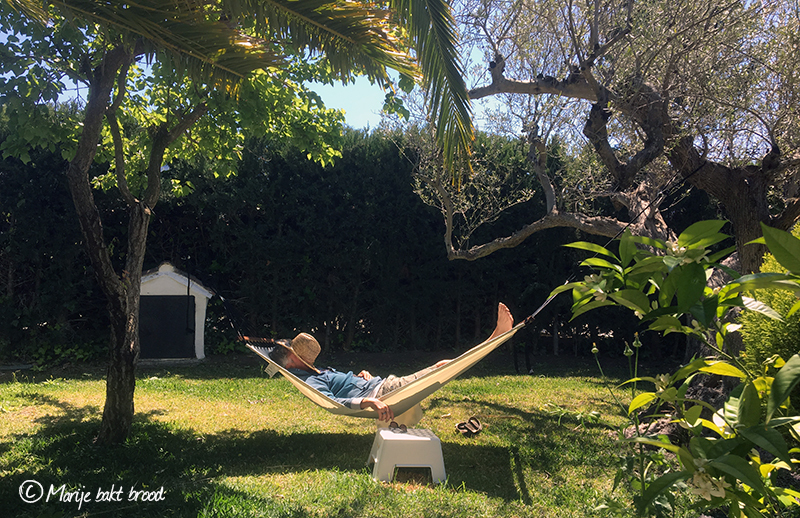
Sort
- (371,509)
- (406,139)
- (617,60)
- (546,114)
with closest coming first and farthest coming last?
(371,509) → (617,60) → (546,114) → (406,139)

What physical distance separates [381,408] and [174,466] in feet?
4.12

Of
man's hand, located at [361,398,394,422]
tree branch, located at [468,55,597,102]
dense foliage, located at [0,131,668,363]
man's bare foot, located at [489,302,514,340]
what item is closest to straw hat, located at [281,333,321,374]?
man's hand, located at [361,398,394,422]

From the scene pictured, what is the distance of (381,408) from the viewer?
329cm

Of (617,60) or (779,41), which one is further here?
(617,60)

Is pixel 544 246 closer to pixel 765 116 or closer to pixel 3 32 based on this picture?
pixel 765 116

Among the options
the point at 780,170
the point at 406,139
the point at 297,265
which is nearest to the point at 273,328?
the point at 297,265

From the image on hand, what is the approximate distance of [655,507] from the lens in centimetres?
138

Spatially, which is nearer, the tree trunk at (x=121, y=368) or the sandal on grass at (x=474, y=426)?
the tree trunk at (x=121, y=368)

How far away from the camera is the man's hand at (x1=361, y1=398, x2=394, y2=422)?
3293 millimetres

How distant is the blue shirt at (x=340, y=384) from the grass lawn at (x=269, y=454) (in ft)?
1.24

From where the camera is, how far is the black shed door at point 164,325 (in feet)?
22.2

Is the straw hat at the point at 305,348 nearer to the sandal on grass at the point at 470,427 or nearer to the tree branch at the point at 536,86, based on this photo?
the sandal on grass at the point at 470,427

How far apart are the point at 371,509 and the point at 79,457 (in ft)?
6.16

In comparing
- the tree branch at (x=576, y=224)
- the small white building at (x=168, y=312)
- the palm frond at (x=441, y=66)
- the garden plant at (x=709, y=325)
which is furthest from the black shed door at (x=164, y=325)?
the garden plant at (x=709, y=325)
